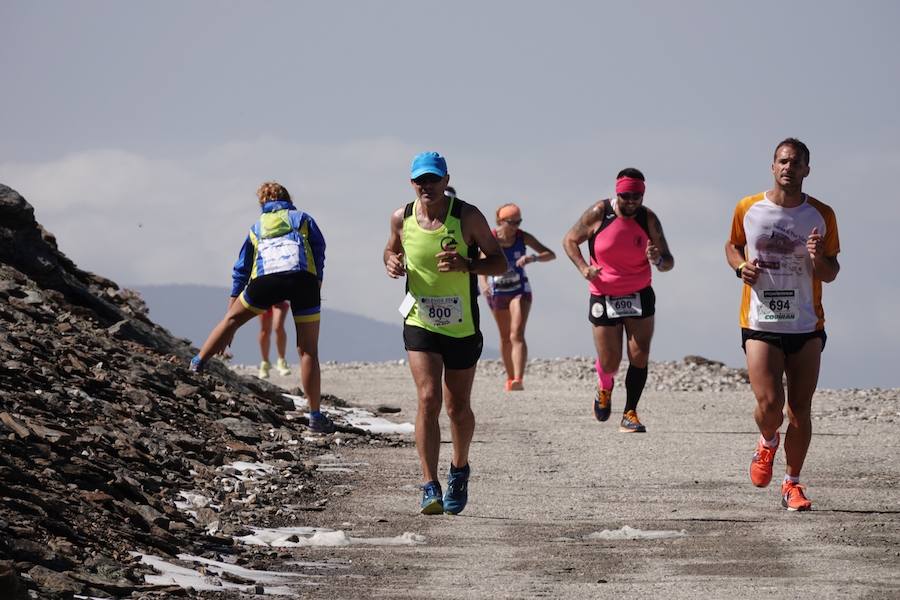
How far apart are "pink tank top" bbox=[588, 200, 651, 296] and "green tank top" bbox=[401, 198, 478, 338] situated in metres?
4.86

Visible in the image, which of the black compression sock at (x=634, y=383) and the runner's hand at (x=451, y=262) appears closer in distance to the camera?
the runner's hand at (x=451, y=262)

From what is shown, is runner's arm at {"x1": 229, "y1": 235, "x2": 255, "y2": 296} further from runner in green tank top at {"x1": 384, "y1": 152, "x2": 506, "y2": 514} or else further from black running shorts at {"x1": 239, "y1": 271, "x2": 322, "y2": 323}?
runner in green tank top at {"x1": 384, "y1": 152, "x2": 506, "y2": 514}

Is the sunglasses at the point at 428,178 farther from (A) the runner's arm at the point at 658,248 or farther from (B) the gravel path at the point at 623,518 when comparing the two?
(A) the runner's arm at the point at 658,248

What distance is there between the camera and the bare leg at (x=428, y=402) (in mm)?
9805

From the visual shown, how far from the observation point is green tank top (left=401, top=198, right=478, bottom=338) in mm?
9641

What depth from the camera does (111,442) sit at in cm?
1095

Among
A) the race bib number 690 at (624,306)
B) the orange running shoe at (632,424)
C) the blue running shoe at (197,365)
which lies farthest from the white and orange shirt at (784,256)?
the blue running shoe at (197,365)

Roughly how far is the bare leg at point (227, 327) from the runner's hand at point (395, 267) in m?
5.11

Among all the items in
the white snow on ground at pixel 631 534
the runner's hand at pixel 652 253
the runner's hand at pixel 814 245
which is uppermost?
the runner's hand at pixel 652 253

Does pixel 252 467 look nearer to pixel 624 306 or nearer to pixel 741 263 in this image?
pixel 741 263

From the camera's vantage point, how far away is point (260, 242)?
14.4m

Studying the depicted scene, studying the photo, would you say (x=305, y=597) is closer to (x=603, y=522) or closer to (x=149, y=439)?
(x=603, y=522)

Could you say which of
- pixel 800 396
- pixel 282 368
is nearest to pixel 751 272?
pixel 800 396

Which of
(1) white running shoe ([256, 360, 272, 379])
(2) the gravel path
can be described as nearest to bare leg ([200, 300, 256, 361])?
(2) the gravel path
